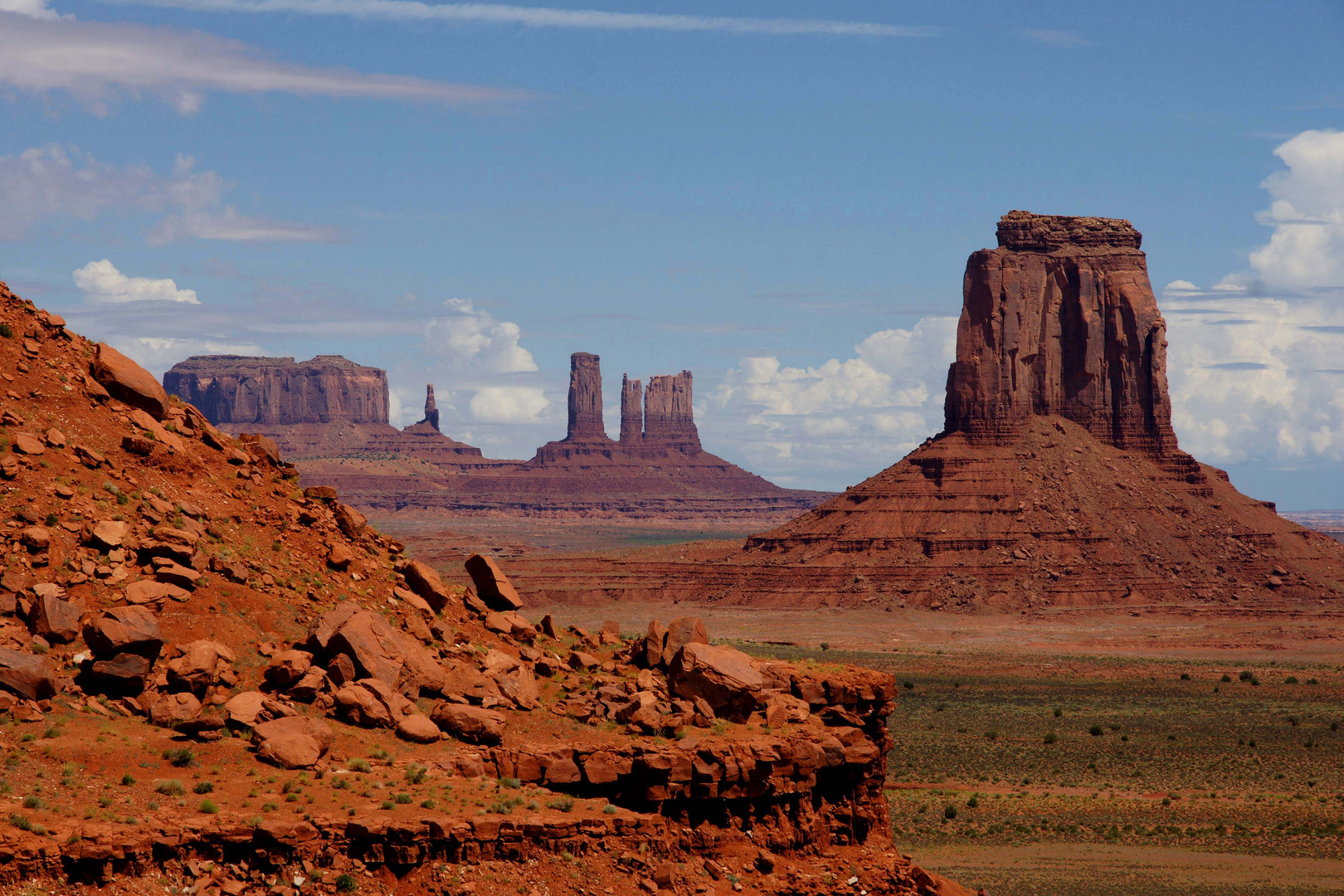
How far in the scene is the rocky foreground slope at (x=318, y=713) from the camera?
17.3 meters

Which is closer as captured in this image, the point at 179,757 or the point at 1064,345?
the point at 179,757

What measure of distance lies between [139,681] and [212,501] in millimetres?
4325

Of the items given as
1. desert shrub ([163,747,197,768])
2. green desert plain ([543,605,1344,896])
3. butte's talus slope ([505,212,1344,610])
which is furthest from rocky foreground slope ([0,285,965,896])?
butte's talus slope ([505,212,1344,610])

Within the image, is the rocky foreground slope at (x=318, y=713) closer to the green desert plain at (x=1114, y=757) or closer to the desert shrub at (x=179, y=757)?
the desert shrub at (x=179, y=757)

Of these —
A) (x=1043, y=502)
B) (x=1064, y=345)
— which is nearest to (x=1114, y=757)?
(x=1043, y=502)

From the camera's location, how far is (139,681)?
62.4ft

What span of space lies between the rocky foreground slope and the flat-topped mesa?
14186 cm

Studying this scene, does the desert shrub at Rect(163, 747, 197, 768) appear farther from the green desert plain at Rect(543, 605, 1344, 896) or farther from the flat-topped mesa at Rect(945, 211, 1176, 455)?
the flat-topped mesa at Rect(945, 211, 1176, 455)

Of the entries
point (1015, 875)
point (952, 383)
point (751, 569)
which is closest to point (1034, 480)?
point (952, 383)

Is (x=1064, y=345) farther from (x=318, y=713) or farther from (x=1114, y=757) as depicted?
(x=318, y=713)

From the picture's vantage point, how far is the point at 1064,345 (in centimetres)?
16700

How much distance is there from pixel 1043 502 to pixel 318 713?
451 feet

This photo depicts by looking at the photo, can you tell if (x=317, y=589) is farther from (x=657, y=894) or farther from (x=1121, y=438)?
(x=1121, y=438)

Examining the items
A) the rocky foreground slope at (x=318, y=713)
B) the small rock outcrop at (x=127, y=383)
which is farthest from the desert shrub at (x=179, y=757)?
the small rock outcrop at (x=127, y=383)
